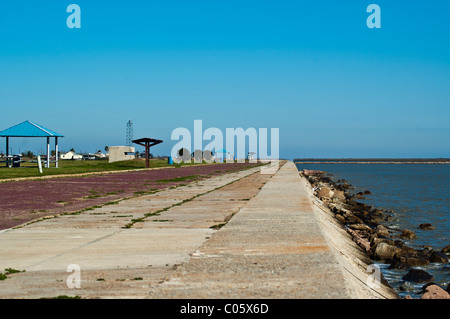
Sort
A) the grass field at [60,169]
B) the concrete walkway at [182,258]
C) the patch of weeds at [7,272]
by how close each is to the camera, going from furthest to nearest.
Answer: the grass field at [60,169]
the patch of weeds at [7,272]
the concrete walkway at [182,258]

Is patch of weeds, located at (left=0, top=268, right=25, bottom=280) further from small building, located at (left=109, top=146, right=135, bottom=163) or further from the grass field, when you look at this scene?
small building, located at (left=109, top=146, right=135, bottom=163)

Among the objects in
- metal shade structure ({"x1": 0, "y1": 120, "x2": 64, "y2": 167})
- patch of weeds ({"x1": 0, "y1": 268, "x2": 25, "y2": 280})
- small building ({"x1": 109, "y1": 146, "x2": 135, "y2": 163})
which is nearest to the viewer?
patch of weeds ({"x1": 0, "y1": 268, "x2": 25, "y2": 280})

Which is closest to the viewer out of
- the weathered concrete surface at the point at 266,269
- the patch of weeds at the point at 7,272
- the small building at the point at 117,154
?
the weathered concrete surface at the point at 266,269

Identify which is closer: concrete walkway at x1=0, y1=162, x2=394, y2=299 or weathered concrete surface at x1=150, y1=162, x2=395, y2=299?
weathered concrete surface at x1=150, y1=162, x2=395, y2=299

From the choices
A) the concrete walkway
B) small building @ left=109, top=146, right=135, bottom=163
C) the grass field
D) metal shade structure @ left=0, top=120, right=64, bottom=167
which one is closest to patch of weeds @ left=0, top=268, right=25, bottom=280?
the concrete walkway

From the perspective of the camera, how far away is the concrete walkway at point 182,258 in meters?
4.73

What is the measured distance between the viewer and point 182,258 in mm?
6320

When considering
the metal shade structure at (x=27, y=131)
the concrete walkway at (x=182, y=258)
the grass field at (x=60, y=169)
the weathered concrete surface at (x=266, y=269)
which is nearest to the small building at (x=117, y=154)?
the grass field at (x=60, y=169)

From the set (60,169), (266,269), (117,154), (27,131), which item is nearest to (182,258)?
(266,269)

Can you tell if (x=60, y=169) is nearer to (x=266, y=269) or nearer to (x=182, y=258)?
(x=182, y=258)

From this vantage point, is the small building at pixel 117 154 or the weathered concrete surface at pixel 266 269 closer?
the weathered concrete surface at pixel 266 269

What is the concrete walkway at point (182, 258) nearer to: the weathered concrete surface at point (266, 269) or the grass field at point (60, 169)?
the weathered concrete surface at point (266, 269)

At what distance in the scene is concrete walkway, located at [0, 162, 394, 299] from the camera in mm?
4730
